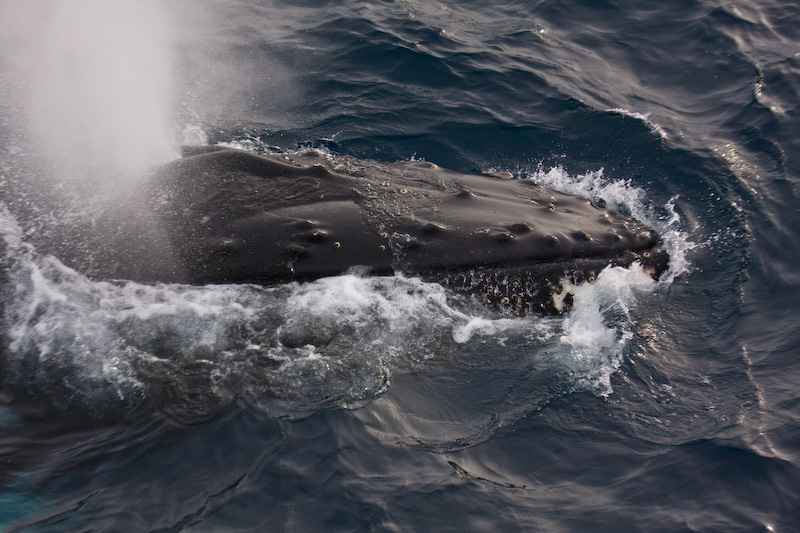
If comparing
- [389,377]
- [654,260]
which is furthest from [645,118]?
[389,377]

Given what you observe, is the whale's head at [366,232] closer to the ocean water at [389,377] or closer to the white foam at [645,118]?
the ocean water at [389,377]

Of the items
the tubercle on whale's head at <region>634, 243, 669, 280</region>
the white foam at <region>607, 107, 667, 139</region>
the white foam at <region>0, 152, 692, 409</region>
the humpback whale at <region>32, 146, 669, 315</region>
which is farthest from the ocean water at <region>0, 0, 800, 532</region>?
the white foam at <region>607, 107, 667, 139</region>

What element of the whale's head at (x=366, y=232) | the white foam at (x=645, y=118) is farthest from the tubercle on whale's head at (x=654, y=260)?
the white foam at (x=645, y=118)

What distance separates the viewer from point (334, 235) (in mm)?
8484

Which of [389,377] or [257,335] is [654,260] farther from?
[257,335]

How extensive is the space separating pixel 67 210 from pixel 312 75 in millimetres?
8563

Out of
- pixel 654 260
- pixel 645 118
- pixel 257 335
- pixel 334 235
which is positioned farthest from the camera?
pixel 645 118

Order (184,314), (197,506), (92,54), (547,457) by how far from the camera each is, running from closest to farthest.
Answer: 1. (197,506)
2. (547,457)
3. (184,314)
4. (92,54)

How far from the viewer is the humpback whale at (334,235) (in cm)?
829

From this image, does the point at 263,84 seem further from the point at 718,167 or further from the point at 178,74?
the point at 718,167

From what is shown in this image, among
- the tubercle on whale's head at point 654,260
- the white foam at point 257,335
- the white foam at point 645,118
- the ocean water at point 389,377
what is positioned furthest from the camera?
the white foam at point 645,118

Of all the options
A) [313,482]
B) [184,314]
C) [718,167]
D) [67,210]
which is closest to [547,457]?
[313,482]

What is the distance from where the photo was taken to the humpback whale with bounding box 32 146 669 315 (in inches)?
326

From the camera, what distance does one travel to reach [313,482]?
7074 millimetres
